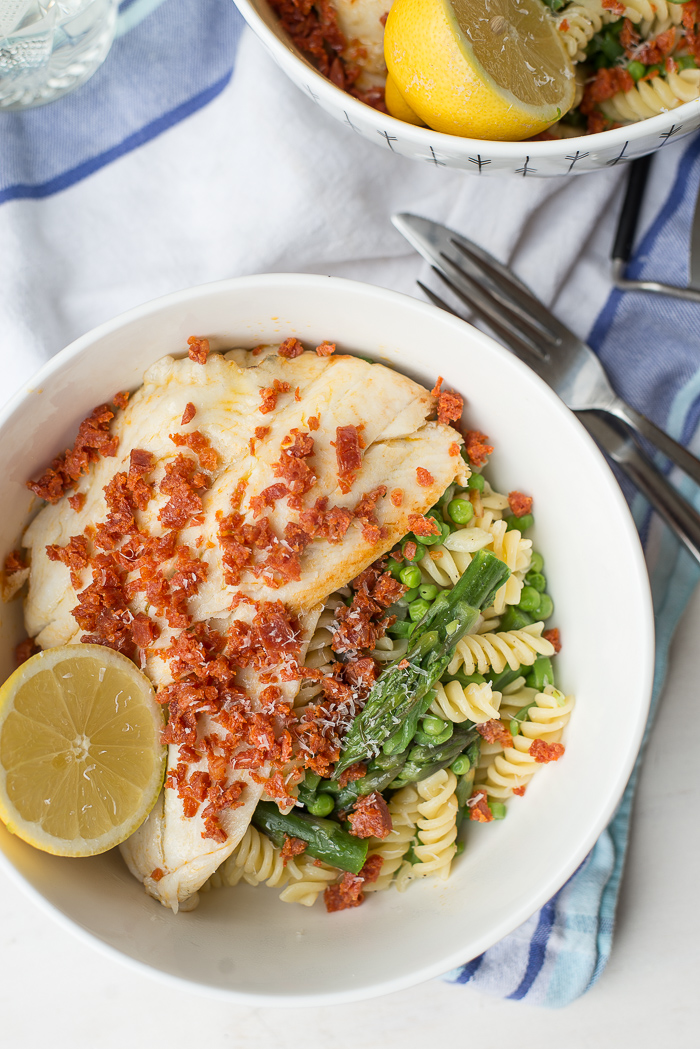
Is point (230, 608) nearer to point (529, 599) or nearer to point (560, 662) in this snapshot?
point (529, 599)

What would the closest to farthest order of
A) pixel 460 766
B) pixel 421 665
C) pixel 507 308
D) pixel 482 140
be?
pixel 482 140, pixel 421 665, pixel 460 766, pixel 507 308

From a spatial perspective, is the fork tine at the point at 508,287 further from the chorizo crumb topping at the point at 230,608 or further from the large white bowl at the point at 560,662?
the chorizo crumb topping at the point at 230,608

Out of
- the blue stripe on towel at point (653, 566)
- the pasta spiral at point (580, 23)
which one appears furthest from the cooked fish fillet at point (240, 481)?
the pasta spiral at point (580, 23)

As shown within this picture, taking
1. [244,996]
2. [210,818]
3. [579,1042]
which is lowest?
[579,1042]

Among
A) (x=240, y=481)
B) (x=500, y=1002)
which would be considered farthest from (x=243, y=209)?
(x=500, y=1002)

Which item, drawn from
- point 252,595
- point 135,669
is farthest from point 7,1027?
point 252,595

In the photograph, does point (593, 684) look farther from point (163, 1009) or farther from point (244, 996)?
point (163, 1009)
